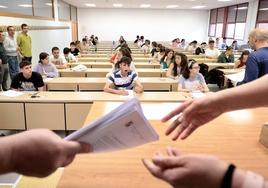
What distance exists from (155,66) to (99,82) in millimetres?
2687

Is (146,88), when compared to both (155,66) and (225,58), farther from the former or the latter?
(225,58)

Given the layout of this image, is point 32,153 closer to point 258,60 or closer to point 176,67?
point 258,60

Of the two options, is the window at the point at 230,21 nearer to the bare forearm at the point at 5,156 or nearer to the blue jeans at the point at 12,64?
the blue jeans at the point at 12,64

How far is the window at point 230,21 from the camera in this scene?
45.1 ft

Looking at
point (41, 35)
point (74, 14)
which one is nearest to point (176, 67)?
point (41, 35)

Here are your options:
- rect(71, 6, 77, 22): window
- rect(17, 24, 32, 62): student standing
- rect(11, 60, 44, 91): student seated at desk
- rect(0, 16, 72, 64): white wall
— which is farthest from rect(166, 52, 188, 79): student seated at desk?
rect(71, 6, 77, 22): window

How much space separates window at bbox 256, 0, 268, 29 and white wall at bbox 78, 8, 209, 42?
309 inches

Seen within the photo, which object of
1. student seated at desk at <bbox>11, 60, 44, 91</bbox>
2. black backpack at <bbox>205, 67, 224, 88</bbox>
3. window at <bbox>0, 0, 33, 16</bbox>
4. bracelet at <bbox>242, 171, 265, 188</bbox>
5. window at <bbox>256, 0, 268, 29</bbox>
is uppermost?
window at <bbox>256, 0, 268, 29</bbox>

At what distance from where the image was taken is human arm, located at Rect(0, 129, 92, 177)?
0.59 meters

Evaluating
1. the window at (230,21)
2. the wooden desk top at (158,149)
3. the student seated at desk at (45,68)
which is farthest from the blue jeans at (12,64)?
the window at (230,21)

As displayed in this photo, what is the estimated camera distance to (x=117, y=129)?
0.73 metres

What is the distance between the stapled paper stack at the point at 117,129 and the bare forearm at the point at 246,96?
0.33m

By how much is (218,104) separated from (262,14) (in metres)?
12.7

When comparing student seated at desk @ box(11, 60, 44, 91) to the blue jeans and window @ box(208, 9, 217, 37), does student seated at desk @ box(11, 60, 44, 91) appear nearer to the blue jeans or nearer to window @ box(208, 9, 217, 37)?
the blue jeans
